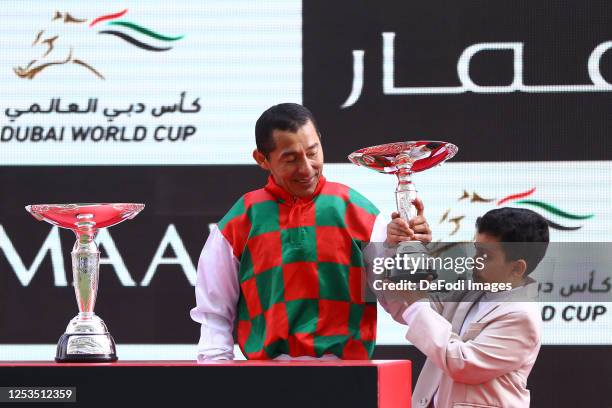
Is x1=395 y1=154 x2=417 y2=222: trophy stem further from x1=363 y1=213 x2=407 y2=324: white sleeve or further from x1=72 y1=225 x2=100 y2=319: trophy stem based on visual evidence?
x1=72 y1=225 x2=100 y2=319: trophy stem

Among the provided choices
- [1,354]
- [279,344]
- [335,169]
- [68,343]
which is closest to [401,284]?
[279,344]

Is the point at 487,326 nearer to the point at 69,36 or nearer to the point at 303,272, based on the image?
the point at 303,272

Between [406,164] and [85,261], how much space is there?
72 centimetres

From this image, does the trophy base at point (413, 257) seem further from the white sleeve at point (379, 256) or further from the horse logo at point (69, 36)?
the horse logo at point (69, 36)

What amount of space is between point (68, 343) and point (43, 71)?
5.74ft

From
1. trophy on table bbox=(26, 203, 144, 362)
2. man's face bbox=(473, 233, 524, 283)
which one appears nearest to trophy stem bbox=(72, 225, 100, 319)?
trophy on table bbox=(26, 203, 144, 362)

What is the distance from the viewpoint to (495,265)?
257cm

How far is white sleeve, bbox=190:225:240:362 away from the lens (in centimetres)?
239

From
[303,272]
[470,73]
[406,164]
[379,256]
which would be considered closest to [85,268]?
[303,272]

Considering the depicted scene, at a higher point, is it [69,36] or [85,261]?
[69,36]

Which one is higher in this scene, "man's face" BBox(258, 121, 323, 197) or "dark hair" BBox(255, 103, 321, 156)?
"dark hair" BBox(255, 103, 321, 156)

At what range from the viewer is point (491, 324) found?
8.21 feet

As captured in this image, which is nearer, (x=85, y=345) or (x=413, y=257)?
(x=85, y=345)

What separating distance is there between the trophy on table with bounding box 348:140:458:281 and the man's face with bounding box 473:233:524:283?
0.87 ft
